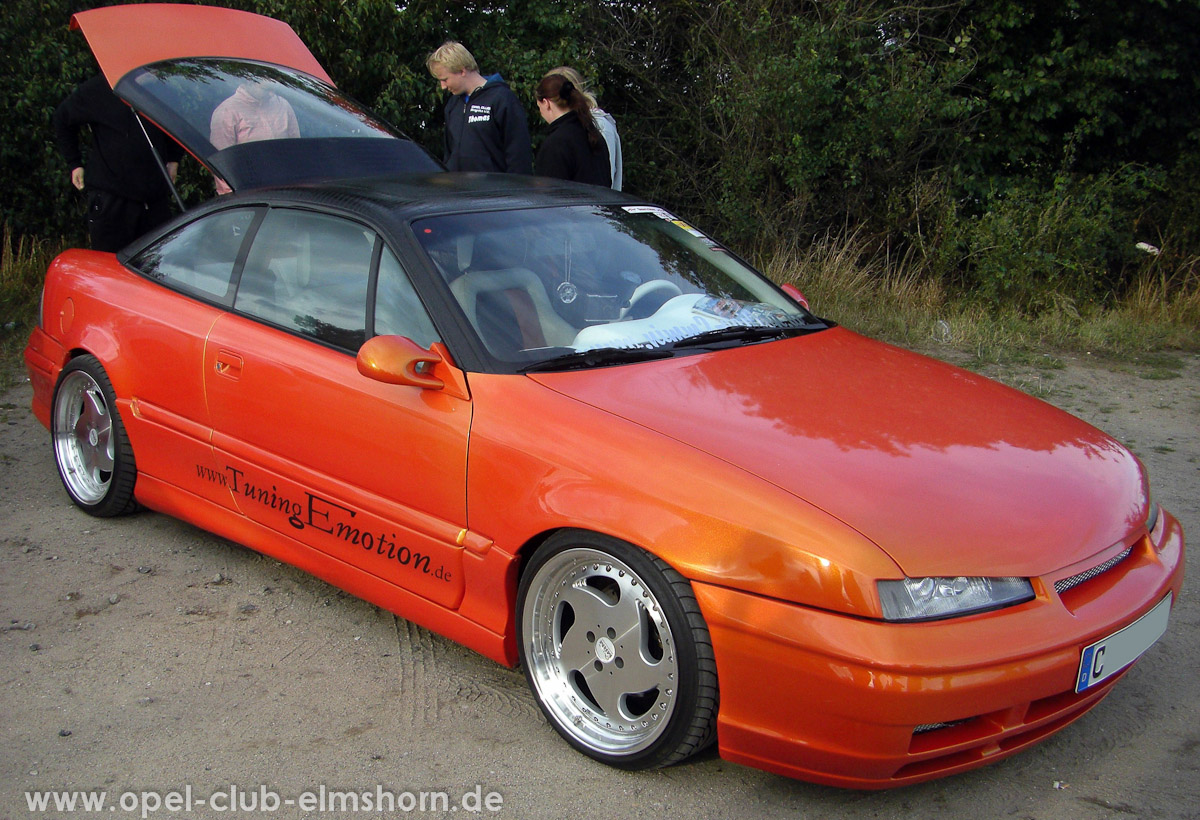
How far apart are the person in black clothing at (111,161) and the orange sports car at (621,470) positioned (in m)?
1.95

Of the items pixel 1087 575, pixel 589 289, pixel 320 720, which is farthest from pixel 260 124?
pixel 1087 575

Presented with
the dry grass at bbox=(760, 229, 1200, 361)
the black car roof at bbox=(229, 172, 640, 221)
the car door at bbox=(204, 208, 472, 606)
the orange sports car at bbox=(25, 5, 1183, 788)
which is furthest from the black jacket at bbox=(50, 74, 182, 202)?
the dry grass at bbox=(760, 229, 1200, 361)

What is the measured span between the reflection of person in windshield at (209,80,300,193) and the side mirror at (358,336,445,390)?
2261 mm

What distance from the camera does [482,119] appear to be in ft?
19.9

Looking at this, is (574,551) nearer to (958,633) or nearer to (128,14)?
(958,633)

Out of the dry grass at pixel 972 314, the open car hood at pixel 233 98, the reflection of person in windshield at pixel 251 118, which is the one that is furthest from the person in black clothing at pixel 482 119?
the dry grass at pixel 972 314

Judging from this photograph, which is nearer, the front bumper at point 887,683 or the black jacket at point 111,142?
the front bumper at point 887,683

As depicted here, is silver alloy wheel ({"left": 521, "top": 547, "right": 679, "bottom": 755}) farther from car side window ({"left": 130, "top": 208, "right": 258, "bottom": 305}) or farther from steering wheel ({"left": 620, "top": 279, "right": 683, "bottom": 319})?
car side window ({"left": 130, "top": 208, "right": 258, "bottom": 305})

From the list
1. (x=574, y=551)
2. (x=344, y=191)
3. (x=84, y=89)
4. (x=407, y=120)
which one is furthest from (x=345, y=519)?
(x=407, y=120)

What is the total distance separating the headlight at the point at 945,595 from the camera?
2.26 metres

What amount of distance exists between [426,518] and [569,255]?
1.01 meters

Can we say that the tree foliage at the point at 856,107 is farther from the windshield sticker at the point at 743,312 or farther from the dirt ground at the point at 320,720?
the dirt ground at the point at 320,720

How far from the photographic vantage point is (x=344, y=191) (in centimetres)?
358

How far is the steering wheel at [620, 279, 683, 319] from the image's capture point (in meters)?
3.31
